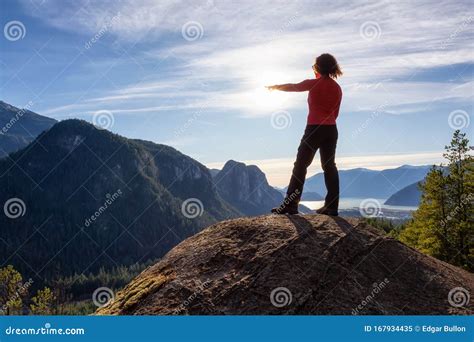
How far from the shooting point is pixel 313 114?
382 inches

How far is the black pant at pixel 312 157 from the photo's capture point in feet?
31.9

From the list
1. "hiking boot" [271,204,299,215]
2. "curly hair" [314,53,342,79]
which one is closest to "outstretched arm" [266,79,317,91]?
"curly hair" [314,53,342,79]

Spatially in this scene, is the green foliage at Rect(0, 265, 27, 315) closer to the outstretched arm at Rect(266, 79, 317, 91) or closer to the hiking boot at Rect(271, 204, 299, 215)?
the hiking boot at Rect(271, 204, 299, 215)

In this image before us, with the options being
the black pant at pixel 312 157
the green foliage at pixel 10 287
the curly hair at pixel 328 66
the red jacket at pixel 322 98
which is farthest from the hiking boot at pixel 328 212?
the green foliage at pixel 10 287

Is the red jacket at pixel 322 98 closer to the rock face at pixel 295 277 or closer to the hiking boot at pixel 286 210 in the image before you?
the hiking boot at pixel 286 210

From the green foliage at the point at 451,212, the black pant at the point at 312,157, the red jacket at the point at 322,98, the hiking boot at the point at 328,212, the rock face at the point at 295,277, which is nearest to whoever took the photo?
the rock face at the point at 295,277

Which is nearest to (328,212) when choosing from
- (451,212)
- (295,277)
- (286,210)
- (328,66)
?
(286,210)

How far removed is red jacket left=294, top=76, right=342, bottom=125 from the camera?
9.61 metres

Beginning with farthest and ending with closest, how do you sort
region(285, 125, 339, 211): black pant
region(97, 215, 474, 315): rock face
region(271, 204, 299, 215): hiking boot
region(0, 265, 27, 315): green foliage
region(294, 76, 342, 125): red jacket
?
region(0, 265, 27, 315): green foliage < region(271, 204, 299, 215): hiking boot < region(285, 125, 339, 211): black pant < region(294, 76, 342, 125): red jacket < region(97, 215, 474, 315): rock face

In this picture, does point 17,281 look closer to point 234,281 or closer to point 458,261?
point 458,261

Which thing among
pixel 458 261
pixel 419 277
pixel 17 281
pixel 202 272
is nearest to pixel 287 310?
pixel 202 272

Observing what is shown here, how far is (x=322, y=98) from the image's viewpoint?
31.6ft

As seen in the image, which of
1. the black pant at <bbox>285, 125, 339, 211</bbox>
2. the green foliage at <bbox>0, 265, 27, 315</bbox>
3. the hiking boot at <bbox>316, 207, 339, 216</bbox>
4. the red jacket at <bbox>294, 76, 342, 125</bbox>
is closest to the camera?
the red jacket at <bbox>294, 76, 342, 125</bbox>

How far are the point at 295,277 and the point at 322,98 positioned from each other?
4.00 meters
